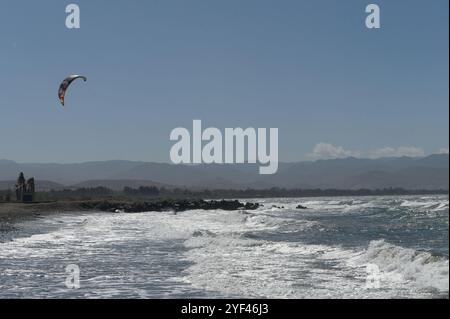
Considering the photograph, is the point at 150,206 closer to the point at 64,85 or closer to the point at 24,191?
the point at 24,191

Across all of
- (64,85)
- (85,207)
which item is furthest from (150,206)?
(64,85)

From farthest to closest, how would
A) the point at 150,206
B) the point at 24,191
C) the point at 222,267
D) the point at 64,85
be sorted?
1. the point at 150,206
2. the point at 24,191
3. the point at 64,85
4. the point at 222,267

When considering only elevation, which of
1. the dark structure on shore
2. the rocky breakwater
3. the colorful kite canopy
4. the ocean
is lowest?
the rocky breakwater

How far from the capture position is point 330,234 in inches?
1396

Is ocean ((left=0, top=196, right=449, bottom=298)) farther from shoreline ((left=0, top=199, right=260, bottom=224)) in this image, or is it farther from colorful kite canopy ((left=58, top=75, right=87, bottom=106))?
shoreline ((left=0, top=199, right=260, bottom=224))

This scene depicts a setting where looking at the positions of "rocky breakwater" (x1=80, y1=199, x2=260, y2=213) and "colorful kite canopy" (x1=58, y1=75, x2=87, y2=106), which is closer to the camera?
"colorful kite canopy" (x1=58, y1=75, x2=87, y2=106)

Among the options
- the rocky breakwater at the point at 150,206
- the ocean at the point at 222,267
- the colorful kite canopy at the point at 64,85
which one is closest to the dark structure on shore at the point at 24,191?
the rocky breakwater at the point at 150,206

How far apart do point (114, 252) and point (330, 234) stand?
595 inches

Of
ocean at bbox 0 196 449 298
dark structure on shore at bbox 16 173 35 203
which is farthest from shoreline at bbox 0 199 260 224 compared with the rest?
ocean at bbox 0 196 449 298

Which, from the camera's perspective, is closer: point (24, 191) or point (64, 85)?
point (64, 85)
